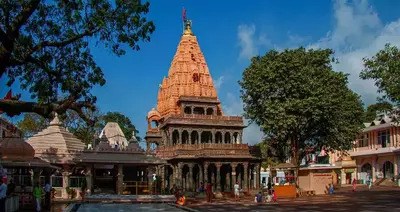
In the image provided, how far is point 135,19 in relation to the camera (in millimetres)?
18281

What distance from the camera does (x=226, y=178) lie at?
61969 mm

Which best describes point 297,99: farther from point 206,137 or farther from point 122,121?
point 122,121

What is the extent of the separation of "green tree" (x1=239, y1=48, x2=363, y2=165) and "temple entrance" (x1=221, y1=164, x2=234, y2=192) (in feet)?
39.2

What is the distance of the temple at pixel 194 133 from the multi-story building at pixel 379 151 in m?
16.6

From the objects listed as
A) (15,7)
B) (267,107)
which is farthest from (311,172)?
(15,7)

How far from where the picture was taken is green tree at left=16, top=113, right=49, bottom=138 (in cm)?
7138

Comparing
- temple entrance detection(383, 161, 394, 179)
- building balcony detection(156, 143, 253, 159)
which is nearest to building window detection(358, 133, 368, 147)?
temple entrance detection(383, 161, 394, 179)

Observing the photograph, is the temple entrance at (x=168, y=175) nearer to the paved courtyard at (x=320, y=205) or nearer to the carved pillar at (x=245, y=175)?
the carved pillar at (x=245, y=175)

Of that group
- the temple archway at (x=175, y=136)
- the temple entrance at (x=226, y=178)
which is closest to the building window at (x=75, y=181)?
the temple entrance at (x=226, y=178)

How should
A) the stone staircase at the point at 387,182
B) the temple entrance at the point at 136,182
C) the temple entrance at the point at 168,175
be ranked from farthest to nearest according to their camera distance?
the temple entrance at the point at 168,175, the stone staircase at the point at 387,182, the temple entrance at the point at 136,182

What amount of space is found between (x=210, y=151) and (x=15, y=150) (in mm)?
30583

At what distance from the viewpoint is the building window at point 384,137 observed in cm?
6570

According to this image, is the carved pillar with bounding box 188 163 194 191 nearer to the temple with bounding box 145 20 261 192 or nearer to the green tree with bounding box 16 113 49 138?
the temple with bounding box 145 20 261 192

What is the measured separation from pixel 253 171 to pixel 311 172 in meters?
17.1
